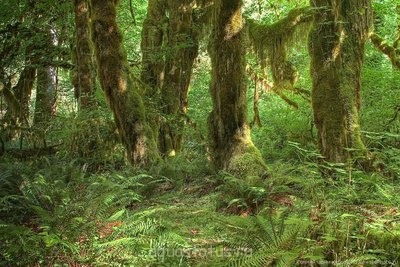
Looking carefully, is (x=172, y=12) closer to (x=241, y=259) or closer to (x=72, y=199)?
(x=72, y=199)

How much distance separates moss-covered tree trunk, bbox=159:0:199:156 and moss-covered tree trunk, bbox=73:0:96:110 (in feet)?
5.86

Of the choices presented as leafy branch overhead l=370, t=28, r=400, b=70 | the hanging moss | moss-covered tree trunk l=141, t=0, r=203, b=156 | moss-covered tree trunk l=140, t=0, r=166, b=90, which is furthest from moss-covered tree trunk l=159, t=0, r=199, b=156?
leafy branch overhead l=370, t=28, r=400, b=70

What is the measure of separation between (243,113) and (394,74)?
17.0 ft

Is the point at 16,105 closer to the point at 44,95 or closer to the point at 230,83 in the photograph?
the point at 44,95

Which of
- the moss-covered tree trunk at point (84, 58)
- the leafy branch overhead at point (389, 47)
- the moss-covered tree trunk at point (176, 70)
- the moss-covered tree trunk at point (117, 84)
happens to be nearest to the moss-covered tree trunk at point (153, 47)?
the moss-covered tree trunk at point (176, 70)

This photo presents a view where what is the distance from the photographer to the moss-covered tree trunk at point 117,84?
312 inches

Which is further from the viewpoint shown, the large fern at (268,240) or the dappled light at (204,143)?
the dappled light at (204,143)

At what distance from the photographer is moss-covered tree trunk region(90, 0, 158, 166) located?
7.92 metres

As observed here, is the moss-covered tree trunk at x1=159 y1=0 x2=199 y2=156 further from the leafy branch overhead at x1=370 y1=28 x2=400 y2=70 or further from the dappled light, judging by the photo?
the leafy branch overhead at x1=370 y1=28 x2=400 y2=70

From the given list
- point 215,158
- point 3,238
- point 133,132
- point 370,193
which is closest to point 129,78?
point 133,132

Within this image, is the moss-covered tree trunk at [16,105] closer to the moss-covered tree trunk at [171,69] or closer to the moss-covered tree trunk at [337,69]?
the moss-covered tree trunk at [171,69]

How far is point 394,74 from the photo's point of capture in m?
9.83

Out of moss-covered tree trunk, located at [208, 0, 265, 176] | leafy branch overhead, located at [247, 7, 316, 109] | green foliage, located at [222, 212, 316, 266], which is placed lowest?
green foliage, located at [222, 212, 316, 266]

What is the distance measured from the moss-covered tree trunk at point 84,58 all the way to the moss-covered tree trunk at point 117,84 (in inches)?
57.1
